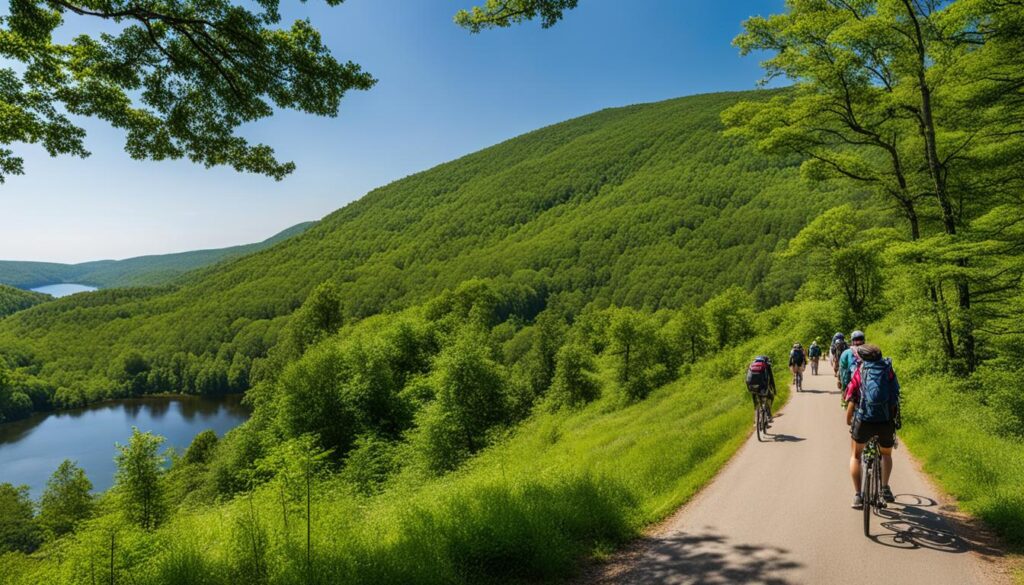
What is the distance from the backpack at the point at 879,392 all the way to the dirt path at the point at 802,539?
143cm

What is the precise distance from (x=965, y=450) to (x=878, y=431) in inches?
152

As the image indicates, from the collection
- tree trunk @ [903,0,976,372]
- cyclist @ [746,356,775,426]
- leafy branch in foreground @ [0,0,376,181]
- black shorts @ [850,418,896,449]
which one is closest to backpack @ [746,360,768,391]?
cyclist @ [746,356,775,426]

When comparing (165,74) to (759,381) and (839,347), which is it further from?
(839,347)

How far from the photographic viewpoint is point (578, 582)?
545cm

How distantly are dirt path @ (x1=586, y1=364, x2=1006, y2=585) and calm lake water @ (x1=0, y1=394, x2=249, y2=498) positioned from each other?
80.5 m

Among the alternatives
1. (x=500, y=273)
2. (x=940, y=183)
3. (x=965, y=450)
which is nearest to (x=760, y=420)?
(x=965, y=450)

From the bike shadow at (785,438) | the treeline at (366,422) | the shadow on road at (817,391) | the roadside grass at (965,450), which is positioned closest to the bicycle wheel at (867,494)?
the roadside grass at (965,450)

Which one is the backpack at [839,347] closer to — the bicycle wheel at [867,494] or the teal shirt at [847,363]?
the teal shirt at [847,363]

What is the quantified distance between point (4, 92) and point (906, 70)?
1890 cm

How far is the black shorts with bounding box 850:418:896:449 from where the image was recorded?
6191mm

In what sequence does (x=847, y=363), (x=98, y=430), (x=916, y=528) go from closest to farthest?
(x=916, y=528) < (x=847, y=363) < (x=98, y=430)

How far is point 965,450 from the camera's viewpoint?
8352 mm

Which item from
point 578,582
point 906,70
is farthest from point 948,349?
point 578,582

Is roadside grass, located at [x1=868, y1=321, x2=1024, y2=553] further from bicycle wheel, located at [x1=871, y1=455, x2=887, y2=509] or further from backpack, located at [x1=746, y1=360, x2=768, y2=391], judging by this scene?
backpack, located at [x1=746, y1=360, x2=768, y2=391]
